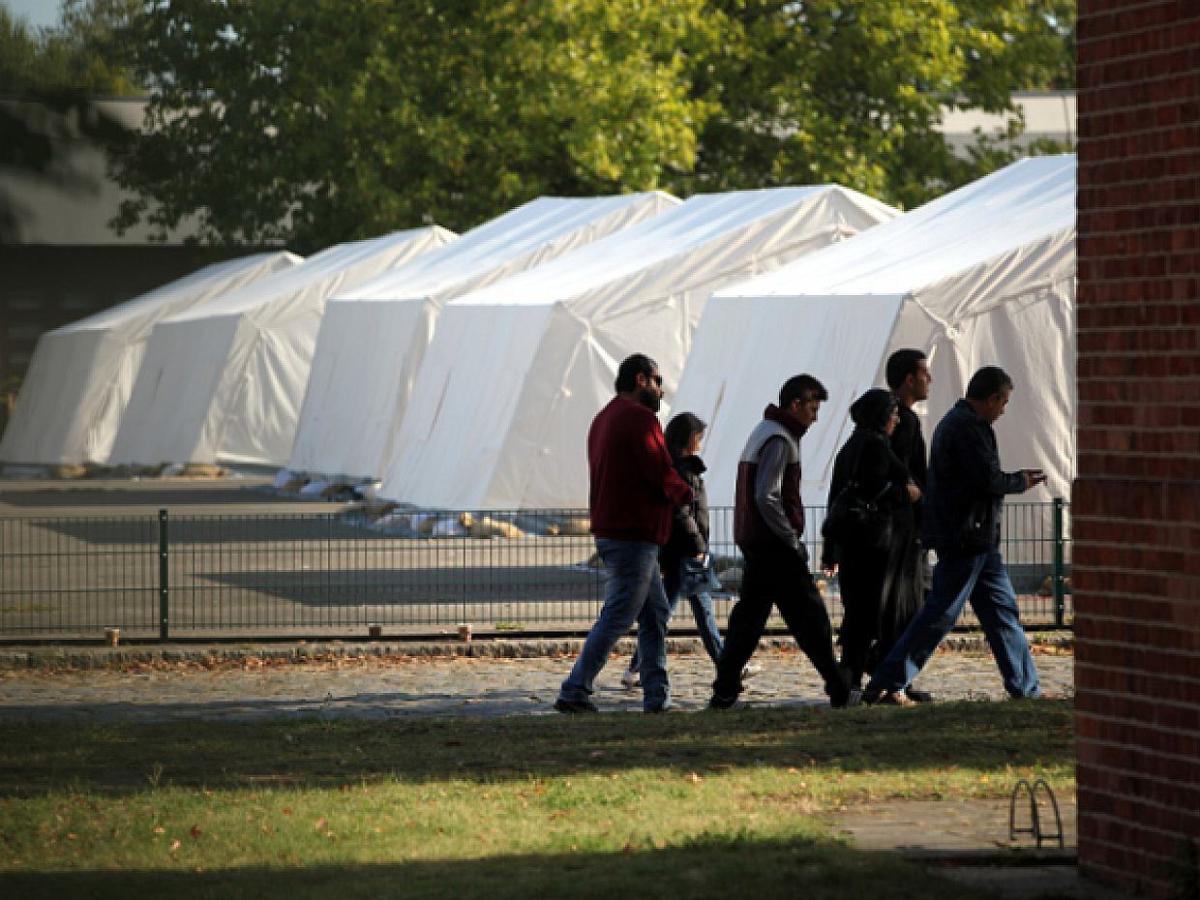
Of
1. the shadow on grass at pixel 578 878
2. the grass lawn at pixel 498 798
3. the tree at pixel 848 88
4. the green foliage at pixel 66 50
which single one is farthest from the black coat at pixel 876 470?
the green foliage at pixel 66 50

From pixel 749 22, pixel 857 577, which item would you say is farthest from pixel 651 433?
pixel 749 22

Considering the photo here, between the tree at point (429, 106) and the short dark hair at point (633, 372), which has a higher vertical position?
the tree at point (429, 106)

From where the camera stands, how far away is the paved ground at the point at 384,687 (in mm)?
13938

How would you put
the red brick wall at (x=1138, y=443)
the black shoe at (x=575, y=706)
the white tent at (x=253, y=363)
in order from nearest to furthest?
the red brick wall at (x=1138, y=443)
the black shoe at (x=575, y=706)
the white tent at (x=253, y=363)

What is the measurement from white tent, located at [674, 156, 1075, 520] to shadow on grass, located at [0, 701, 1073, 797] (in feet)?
28.8

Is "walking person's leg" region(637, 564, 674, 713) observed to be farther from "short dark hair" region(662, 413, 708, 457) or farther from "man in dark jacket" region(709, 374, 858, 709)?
"short dark hair" region(662, 413, 708, 457)

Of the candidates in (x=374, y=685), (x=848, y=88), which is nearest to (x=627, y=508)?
(x=374, y=685)

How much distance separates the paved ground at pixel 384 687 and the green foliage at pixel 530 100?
28277mm

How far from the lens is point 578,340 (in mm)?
27312

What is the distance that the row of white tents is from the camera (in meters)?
21.8

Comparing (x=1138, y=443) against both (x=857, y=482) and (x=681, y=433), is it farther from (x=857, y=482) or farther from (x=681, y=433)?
(x=681, y=433)

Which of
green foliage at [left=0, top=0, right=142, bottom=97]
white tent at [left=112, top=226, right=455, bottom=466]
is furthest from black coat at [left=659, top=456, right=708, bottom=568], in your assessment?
green foliage at [left=0, top=0, right=142, bottom=97]

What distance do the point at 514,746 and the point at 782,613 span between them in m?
2.15

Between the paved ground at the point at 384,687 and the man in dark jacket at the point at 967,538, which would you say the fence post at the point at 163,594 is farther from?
the man in dark jacket at the point at 967,538
